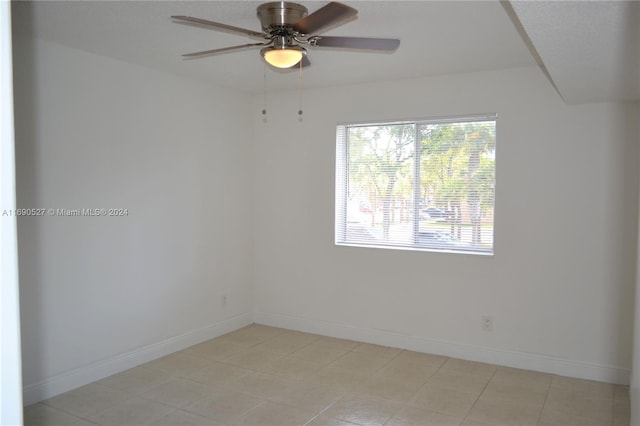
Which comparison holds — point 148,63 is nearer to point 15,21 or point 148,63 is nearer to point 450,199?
point 15,21

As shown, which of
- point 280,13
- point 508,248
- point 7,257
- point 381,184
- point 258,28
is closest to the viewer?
point 7,257

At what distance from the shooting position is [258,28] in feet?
9.64

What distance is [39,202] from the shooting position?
3.22 m

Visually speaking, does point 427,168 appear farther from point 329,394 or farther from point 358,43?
point 329,394

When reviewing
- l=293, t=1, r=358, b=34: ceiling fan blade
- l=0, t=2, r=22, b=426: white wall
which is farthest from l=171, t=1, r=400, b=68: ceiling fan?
l=0, t=2, r=22, b=426: white wall

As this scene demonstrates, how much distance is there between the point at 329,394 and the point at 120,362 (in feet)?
5.63

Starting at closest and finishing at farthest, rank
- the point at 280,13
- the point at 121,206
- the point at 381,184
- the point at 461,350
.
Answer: the point at 280,13 < the point at 121,206 < the point at 461,350 < the point at 381,184

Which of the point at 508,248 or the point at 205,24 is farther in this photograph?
the point at 508,248

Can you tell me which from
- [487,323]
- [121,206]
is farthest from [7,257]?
[487,323]

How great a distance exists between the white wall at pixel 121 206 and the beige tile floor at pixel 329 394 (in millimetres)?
322

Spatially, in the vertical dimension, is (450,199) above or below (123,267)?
above

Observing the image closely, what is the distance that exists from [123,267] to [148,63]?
1.66 meters

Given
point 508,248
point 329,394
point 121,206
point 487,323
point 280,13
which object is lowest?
point 329,394

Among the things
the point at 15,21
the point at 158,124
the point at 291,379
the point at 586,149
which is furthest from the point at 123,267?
the point at 586,149
